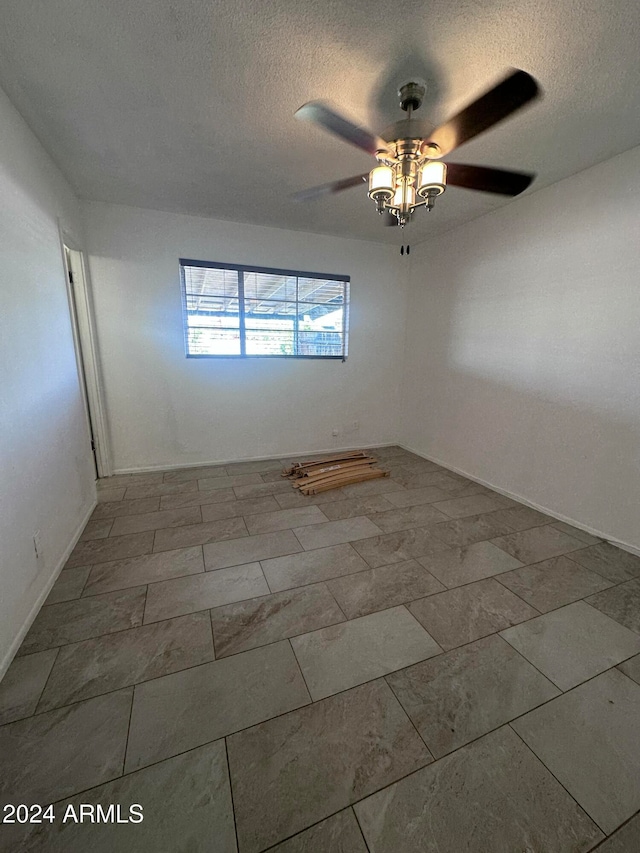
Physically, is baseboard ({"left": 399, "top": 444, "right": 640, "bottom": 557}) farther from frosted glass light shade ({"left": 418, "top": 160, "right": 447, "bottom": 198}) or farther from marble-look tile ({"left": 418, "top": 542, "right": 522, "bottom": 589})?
frosted glass light shade ({"left": 418, "top": 160, "right": 447, "bottom": 198})

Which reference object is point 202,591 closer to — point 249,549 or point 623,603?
point 249,549

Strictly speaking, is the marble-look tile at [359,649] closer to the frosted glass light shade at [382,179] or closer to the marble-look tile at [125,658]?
the marble-look tile at [125,658]

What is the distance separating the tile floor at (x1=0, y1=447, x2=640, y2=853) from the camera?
0.98 metres

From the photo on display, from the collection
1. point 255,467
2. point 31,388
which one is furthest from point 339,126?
point 255,467

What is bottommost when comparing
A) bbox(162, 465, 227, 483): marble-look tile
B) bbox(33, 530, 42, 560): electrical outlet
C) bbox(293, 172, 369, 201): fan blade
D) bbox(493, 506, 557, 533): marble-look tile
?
bbox(162, 465, 227, 483): marble-look tile

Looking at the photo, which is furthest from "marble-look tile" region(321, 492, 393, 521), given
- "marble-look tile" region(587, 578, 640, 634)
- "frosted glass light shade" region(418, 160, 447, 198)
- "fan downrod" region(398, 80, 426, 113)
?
"fan downrod" region(398, 80, 426, 113)

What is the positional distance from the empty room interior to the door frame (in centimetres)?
2

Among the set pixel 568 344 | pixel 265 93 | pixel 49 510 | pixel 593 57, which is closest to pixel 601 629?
pixel 568 344

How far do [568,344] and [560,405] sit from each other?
1.55ft

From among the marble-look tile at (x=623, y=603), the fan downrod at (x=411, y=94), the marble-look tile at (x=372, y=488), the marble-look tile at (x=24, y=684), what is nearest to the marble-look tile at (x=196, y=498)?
the marble-look tile at (x=372, y=488)

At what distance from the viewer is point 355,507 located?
2920 mm

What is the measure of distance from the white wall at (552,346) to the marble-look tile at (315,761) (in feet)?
7.25

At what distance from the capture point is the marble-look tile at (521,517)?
8.72ft

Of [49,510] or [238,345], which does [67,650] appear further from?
[238,345]
